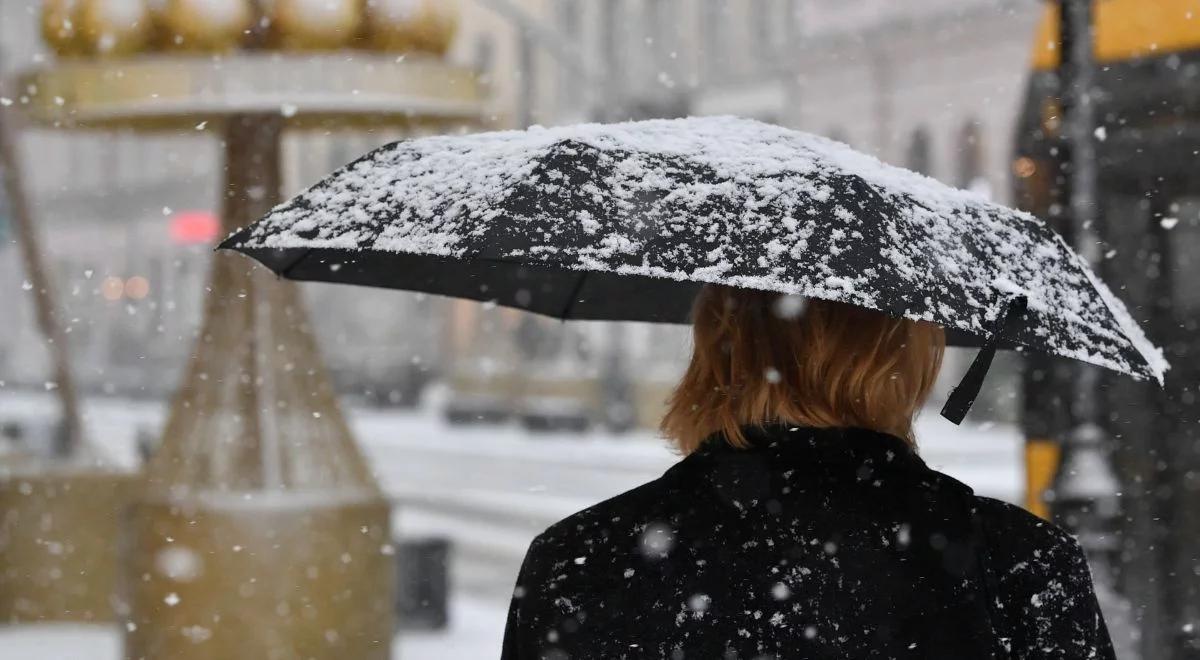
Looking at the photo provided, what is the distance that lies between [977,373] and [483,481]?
1901 centimetres

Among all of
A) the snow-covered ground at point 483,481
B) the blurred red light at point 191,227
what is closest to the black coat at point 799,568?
the snow-covered ground at point 483,481

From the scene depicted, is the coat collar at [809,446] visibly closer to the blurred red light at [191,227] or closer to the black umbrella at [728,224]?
the black umbrella at [728,224]

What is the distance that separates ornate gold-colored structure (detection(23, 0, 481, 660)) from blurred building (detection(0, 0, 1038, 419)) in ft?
19.8

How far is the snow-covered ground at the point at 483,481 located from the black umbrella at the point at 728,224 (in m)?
5.34

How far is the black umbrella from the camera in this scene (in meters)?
2.29

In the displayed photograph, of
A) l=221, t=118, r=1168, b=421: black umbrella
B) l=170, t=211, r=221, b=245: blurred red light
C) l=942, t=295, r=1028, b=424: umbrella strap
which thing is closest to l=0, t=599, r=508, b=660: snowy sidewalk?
l=221, t=118, r=1168, b=421: black umbrella

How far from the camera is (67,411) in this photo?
27.5 ft

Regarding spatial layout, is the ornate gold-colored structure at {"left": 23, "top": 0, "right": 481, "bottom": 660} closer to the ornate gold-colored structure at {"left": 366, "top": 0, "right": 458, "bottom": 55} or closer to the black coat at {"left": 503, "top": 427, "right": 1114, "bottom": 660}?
the ornate gold-colored structure at {"left": 366, "top": 0, "right": 458, "bottom": 55}

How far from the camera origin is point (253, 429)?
611 cm

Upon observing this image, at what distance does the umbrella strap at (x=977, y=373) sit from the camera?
93.3 inches

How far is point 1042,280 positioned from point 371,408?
123ft

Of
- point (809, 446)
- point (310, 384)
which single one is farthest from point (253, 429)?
point (809, 446)

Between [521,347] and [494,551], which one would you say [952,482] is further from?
[521,347]

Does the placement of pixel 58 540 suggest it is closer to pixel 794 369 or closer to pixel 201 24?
pixel 201 24
